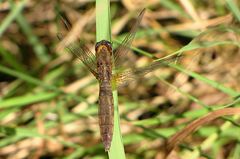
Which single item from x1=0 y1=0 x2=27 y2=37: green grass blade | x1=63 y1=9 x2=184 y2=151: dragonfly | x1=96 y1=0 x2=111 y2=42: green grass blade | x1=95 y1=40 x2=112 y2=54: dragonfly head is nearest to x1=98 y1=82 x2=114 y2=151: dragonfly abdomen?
x1=63 y1=9 x2=184 y2=151: dragonfly

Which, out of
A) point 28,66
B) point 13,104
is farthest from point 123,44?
point 28,66

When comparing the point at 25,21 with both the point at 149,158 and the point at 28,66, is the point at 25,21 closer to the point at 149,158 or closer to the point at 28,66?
the point at 28,66

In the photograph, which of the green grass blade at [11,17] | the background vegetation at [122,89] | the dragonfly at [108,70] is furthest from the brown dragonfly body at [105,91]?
the green grass blade at [11,17]

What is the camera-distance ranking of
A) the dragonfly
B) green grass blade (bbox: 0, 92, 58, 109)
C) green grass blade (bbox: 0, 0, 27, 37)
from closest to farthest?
1. the dragonfly
2. green grass blade (bbox: 0, 0, 27, 37)
3. green grass blade (bbox: 0, 92, 58, 109)

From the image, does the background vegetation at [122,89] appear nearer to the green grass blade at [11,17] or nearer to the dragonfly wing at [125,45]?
the green grass blade at [11,17]

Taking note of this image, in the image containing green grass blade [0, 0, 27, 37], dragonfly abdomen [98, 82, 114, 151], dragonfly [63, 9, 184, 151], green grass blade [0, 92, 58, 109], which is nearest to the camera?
dragonfly abdomen [98, 82, 114, 151]

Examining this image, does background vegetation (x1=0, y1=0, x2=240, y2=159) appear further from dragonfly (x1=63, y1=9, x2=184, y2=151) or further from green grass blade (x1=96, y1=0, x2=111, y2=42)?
green grass blade (x1=96, y1=0, x2=111, y2=42)
